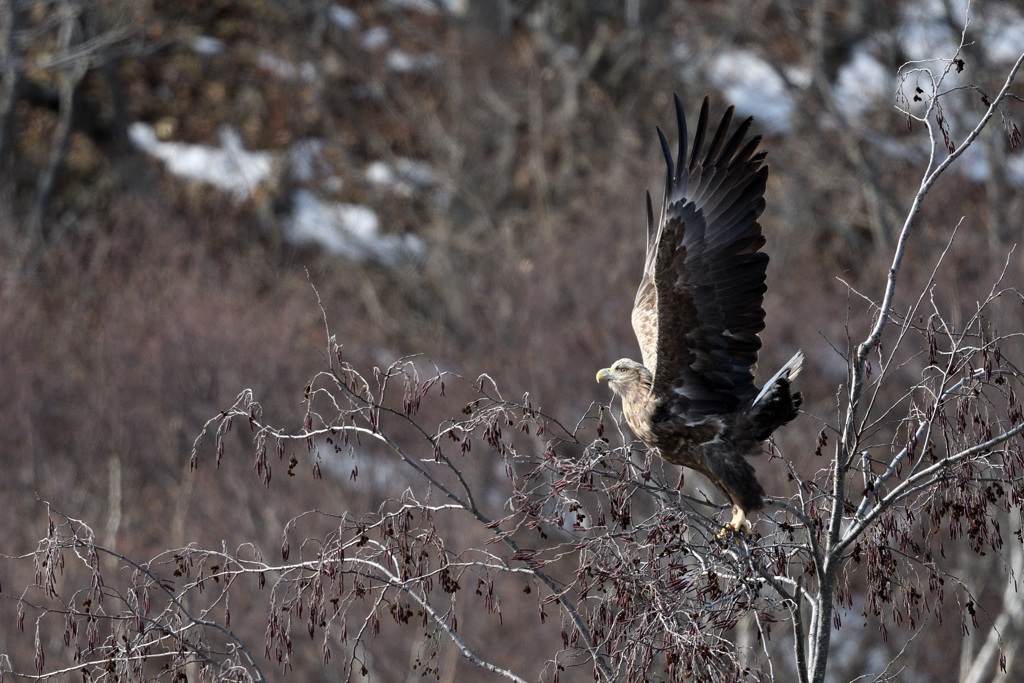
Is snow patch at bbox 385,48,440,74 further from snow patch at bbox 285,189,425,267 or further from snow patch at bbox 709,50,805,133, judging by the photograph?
snow patch at bbox 709,50,805,133

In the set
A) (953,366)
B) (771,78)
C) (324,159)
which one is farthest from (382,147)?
(953,366)

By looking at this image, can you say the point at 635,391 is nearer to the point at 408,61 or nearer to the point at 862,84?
the point at 862,84

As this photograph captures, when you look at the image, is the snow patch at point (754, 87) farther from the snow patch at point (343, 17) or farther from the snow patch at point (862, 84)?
the snow patch at point (343, 17)

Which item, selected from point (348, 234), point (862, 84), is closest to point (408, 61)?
point (348, 234)

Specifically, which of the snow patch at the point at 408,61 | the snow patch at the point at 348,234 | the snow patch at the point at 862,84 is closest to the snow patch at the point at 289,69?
the snow patch at the point at 408,61

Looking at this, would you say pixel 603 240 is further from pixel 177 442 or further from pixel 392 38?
pixel 392 38

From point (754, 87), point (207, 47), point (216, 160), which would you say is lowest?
point (216, 160)

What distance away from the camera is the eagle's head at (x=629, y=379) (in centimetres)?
642

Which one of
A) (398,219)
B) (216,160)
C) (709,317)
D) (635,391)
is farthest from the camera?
(216,160)

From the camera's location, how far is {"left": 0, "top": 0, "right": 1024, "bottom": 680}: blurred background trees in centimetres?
1880

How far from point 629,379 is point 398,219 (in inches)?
766

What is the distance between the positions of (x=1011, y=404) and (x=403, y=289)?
805 inches

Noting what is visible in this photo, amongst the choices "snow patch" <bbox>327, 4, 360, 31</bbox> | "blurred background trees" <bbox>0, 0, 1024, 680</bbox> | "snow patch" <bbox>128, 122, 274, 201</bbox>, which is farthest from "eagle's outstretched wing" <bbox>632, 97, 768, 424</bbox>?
"snow patch" <bbox>327, 4, 360, 31</bbox>

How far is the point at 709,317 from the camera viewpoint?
6.32 meters
